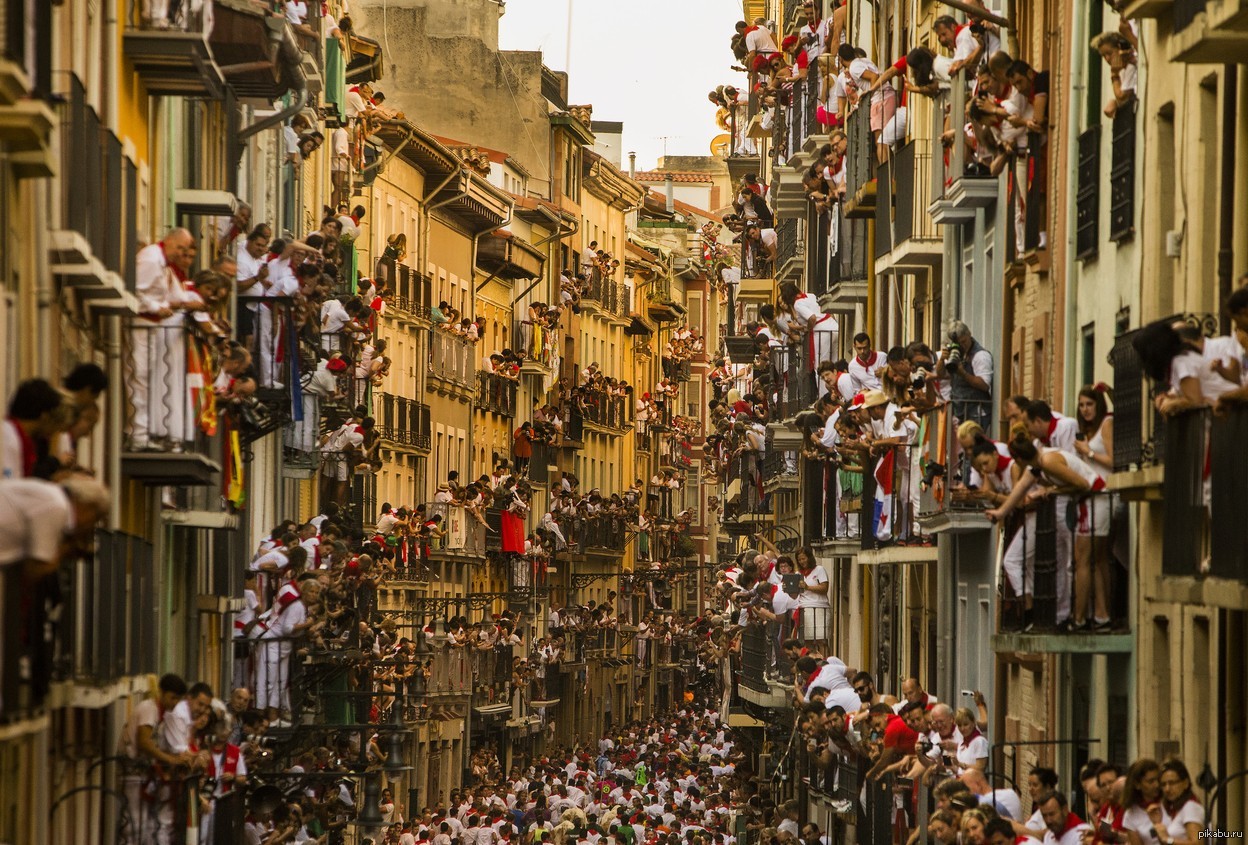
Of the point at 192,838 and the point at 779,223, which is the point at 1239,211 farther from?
the point at 779,223

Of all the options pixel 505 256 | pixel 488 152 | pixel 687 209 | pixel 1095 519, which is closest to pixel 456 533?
pixel 505 256

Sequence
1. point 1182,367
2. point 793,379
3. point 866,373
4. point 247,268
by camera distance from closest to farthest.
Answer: point 1182,367 → point 247,268 → point 866,373 → point 793,379

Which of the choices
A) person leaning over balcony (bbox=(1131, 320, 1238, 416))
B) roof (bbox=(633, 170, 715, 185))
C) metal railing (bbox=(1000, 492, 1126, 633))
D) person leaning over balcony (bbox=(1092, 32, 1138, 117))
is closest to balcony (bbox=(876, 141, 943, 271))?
person leaning over balcony (bbox=(1092, 32, 1138, 117))

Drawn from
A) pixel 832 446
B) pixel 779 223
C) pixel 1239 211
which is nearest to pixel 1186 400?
pixel 1239 211

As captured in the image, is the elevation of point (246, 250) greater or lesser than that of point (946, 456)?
greater

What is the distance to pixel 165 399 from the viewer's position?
2353 cm

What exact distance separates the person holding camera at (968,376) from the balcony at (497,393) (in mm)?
47750

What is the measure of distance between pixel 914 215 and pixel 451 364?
36.8m

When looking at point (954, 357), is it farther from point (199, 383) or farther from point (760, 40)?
point (760, 40)

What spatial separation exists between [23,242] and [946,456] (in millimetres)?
12210

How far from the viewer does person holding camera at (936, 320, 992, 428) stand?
28406mm

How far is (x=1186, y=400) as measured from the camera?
16.9m

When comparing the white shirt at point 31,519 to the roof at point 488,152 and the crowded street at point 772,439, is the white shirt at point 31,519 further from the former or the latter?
the roof at point 488,152

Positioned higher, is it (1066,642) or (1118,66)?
(1118,66)
